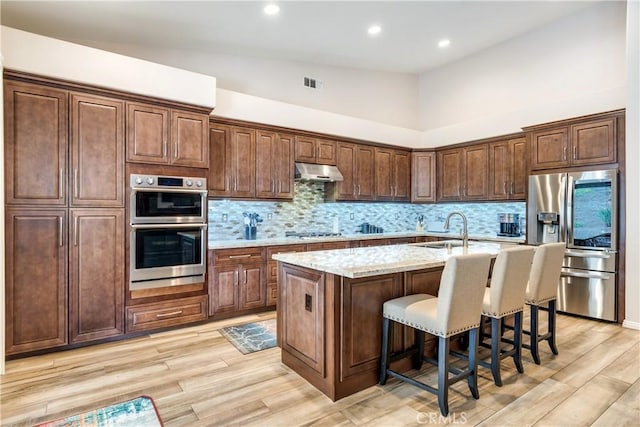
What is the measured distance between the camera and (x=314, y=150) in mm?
5207

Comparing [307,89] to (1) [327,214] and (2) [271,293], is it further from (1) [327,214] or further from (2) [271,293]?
(2) [271,293]

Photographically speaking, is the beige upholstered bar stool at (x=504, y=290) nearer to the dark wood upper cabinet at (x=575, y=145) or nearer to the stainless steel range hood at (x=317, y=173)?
the dark wood upper cabinet at (x=575, y=145)

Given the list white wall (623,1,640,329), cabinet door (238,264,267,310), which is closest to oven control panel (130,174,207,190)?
cabinet door (238,264,267,310)

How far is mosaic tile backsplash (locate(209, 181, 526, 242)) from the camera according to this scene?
4781 millimetres

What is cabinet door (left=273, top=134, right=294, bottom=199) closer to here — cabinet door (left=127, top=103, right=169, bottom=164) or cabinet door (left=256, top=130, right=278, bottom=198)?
cabinet door (left=256, top=130, right=278, bottom=198)

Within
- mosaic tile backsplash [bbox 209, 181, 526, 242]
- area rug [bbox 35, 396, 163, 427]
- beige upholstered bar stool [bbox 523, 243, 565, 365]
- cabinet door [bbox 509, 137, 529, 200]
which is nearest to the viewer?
area rug [bbox 35, 396, 163, 427]

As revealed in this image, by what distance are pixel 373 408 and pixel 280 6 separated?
401 centimetres

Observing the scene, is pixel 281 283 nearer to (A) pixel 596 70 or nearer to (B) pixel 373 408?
(B) pixel 373 408

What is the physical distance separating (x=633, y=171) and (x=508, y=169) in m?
1.62

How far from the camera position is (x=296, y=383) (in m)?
2.58

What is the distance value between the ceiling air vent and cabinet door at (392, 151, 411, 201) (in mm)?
1804

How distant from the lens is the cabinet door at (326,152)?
17.2ft

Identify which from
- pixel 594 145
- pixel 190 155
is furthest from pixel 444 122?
pixel 190 155

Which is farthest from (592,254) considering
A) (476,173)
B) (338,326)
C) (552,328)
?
(338,326)
